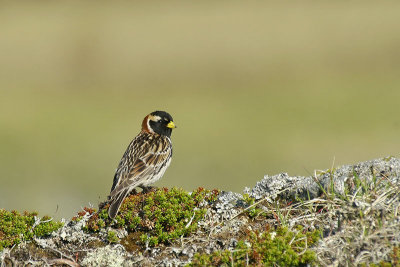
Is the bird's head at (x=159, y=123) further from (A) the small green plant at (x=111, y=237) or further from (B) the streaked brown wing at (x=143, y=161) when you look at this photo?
(A) the small green plant at (x=111, y=237)

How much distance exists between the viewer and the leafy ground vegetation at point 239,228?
662 centimetres

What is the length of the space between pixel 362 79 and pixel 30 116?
13.1m

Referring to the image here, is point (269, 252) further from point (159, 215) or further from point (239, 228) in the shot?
point (159, 215)

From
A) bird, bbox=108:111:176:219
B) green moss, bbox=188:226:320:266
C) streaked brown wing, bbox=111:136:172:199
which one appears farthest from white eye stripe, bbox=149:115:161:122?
green moss, bbox=188:226:320:266

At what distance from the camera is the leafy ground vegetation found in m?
6.62

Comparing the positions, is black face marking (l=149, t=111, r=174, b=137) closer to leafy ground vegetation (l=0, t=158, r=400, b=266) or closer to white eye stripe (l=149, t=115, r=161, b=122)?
white eye stripe (l=149, t=115, r=161, b=122)

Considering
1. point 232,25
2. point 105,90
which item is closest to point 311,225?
point 105,90

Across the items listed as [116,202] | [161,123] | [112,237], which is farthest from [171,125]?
[112,237]

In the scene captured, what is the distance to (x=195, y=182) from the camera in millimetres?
19828

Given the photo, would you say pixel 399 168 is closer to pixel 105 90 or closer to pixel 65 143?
pixel 65 143

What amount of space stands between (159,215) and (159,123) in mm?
4289

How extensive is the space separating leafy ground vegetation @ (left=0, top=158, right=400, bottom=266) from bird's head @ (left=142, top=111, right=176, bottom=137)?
3.44m

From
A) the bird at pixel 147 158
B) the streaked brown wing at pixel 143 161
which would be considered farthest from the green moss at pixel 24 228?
the streaked brown wing at pixel 143 161

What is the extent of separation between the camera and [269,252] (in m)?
6.65
